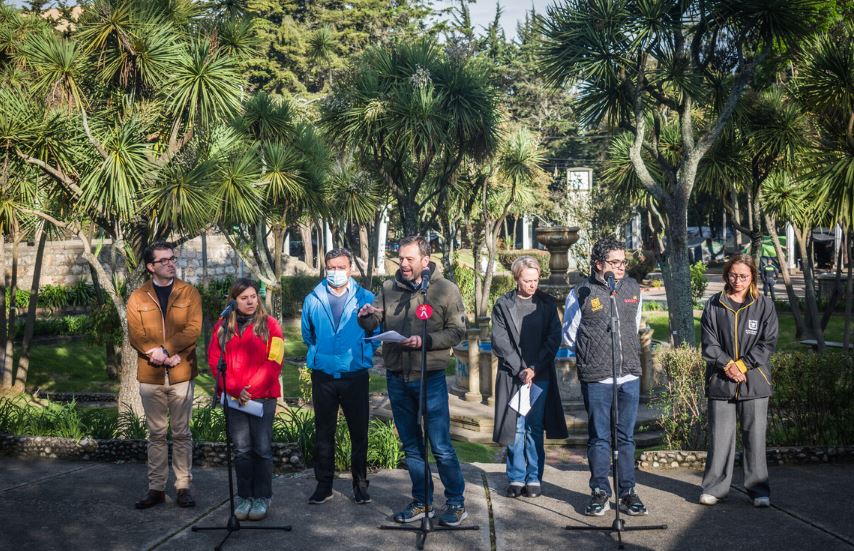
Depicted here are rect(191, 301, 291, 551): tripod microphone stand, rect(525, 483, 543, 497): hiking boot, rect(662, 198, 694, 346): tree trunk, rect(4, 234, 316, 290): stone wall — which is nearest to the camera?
rect(191, 301, 291, 551): tripod microphone stand

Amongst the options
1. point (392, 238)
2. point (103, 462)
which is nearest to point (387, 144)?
point (103, 462)

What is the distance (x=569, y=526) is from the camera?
17.8 feet

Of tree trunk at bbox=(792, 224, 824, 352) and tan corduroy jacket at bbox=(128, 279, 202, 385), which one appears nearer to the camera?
tan corduroy jacket at bbox=(128, 279, 202, 385)

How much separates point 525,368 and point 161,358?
8.04 ft

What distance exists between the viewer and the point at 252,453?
577cm

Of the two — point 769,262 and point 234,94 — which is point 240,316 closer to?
point 234,94

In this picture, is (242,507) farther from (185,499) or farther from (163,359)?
(163,359)

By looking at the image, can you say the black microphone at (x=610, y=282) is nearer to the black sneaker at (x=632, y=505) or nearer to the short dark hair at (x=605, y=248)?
the short dark hair at (x=605, y=248)

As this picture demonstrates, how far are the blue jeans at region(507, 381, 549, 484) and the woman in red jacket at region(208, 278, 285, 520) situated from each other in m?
1.68

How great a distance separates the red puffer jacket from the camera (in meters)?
5.70

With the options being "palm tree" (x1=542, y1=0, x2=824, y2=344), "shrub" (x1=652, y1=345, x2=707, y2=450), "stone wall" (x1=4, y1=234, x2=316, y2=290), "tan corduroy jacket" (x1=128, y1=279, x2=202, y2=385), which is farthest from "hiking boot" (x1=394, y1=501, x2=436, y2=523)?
"stone wall" (x1=4, y1=234, x2=316, y2=290)

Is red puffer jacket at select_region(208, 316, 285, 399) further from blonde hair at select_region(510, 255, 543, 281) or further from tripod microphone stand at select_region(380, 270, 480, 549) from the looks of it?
blonde hair at select_region(510, 255, 543, 281)

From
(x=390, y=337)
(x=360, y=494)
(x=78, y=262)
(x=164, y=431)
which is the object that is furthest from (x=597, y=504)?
(x=78, y=262)

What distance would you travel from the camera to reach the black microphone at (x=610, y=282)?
5.71m
